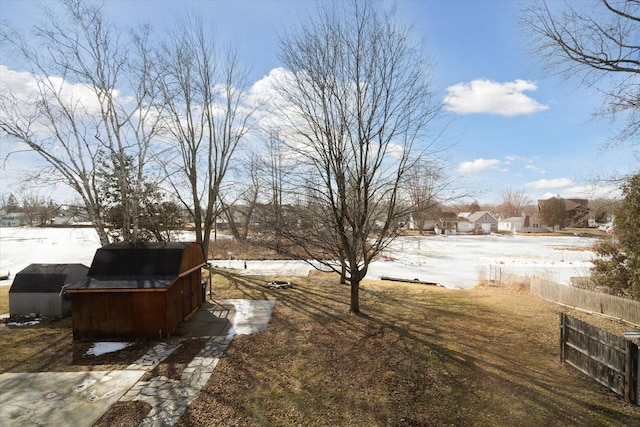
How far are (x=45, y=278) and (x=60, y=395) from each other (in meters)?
7.33

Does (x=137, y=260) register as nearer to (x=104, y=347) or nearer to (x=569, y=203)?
(x=104, y=347)

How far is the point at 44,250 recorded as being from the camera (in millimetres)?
28656

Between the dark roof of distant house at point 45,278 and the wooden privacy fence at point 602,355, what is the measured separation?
1470cm

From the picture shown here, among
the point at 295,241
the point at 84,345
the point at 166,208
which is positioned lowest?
the point at 84,345

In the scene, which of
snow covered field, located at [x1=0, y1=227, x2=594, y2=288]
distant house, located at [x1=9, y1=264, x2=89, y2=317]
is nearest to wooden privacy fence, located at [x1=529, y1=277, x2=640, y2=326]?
snow covered field, located at [x1=0, y1=227, x2=594, y2=288]

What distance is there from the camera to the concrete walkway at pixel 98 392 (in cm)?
514

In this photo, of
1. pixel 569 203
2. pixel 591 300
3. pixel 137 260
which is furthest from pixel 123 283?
pixel 569 203

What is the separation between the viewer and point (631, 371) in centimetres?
542

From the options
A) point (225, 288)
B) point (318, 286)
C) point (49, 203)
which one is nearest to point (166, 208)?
point (49, 203)

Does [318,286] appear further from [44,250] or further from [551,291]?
[44,250]

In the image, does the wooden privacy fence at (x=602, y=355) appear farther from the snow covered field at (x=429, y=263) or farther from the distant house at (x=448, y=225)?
the distant house at (x=448, y=225)

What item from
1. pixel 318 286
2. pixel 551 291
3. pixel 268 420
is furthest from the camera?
pixel 318 286

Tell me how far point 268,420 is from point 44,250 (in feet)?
110

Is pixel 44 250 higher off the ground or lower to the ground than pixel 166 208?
lower
